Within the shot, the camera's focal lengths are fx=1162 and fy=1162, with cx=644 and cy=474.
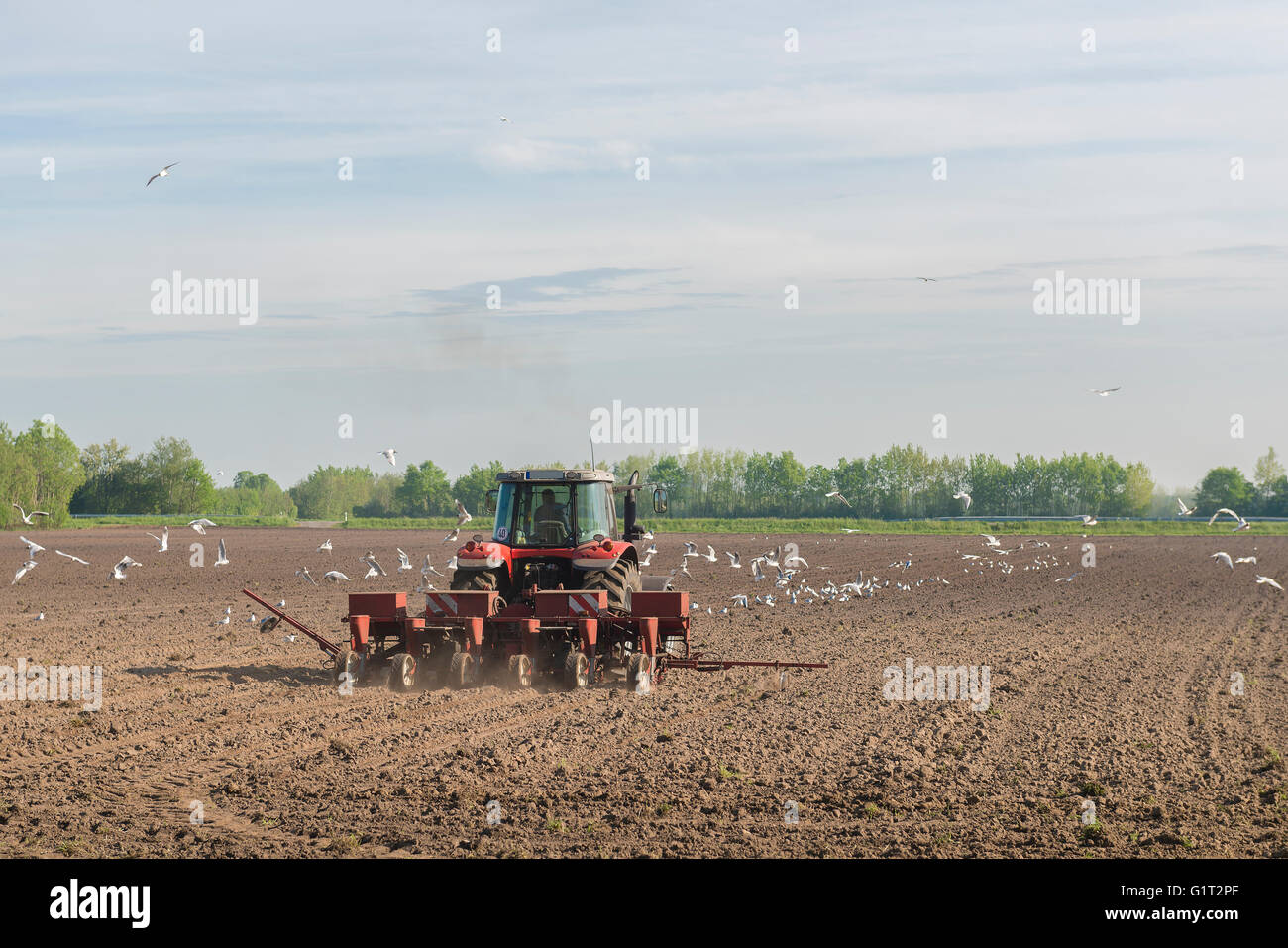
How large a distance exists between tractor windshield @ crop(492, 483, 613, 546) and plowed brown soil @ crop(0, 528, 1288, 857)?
212 cm

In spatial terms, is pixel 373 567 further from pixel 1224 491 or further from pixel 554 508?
pixel 1224 491

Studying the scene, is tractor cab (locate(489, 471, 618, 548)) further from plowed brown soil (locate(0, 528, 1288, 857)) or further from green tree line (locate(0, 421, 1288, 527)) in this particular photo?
green tree line (locate(0, 421, 1288, 527))

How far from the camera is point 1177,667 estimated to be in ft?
54.9

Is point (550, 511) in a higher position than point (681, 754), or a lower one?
higher

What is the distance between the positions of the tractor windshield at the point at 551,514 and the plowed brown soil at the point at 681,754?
2.12 meters

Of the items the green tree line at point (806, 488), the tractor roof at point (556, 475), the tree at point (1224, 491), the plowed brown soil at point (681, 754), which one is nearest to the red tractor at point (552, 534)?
the tractor roof at point (556, 475)

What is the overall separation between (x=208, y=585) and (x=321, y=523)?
7110cm

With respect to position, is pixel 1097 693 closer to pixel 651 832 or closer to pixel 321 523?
pixel 651 832

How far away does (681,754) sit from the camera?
1057cm

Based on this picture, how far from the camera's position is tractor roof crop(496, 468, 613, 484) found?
15930mm

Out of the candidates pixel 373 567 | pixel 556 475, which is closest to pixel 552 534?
pixel 556 475

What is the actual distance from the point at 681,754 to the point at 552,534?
603 cm

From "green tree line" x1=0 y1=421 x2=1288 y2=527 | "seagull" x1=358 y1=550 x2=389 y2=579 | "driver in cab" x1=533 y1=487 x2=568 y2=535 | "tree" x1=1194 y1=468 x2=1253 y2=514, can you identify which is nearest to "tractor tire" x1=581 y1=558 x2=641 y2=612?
"driver in cab" x1=533 y1=487 x2=568 y2=535

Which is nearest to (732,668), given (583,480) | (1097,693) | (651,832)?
(583,480)
